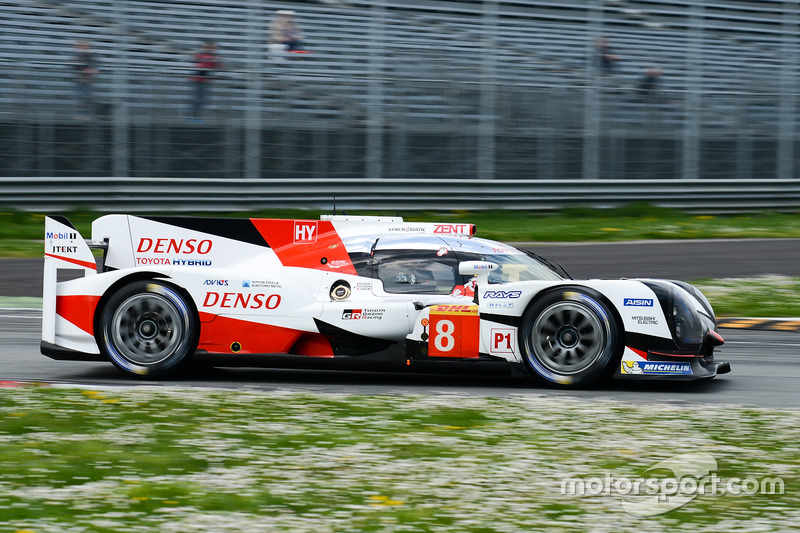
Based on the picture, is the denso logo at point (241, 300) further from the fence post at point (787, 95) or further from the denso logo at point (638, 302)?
the fence post at point (787, 95)

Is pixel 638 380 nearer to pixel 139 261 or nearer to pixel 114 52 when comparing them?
pixel 139 261

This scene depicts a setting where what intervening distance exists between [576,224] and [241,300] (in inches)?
436

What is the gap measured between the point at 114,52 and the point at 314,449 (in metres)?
12.9

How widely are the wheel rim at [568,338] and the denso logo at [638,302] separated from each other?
0.22 metres

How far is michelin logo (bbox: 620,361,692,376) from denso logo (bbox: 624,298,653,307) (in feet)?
Result: 1.20

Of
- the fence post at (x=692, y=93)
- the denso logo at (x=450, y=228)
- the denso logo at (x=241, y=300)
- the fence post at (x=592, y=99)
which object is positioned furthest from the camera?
the fence post at (x=692, y=93)

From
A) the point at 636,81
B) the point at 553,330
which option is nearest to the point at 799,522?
the point at 553,330

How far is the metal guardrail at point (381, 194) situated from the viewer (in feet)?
53.6

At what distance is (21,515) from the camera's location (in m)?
3.99

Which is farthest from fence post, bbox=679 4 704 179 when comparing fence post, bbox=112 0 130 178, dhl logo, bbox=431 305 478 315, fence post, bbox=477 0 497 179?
dhl logo, bbox=431 305 478 315

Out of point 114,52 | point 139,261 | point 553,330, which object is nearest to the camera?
point 553,330

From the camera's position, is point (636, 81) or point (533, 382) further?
point (636, 81)

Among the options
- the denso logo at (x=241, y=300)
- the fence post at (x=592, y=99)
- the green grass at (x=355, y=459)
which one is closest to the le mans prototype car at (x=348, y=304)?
the denso logo at (x=241, y=300)

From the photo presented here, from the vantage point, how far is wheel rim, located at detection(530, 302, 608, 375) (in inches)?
267
